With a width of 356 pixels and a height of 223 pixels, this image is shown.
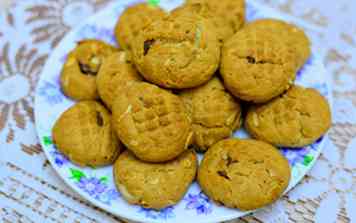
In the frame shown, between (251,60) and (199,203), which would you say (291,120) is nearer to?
(251,60)

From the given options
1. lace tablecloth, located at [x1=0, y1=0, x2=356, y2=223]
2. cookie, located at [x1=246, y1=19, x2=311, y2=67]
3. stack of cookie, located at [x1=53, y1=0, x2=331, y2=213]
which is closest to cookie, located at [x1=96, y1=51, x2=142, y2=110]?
stack of cookie, located at [x1=53, y1=0, x2=331, y2=213]

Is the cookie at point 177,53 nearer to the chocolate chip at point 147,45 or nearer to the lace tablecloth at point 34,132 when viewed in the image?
the chocolate chip at point 147,45

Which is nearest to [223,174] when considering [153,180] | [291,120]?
[153,180]

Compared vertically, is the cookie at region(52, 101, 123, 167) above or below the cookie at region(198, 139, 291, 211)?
above

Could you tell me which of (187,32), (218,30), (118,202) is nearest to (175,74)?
(187,32)

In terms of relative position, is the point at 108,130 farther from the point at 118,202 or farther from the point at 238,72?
the point at 238,72

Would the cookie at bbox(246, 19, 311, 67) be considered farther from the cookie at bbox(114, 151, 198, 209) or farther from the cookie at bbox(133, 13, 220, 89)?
the cookie at bbox(114, 151, 198, 209)
